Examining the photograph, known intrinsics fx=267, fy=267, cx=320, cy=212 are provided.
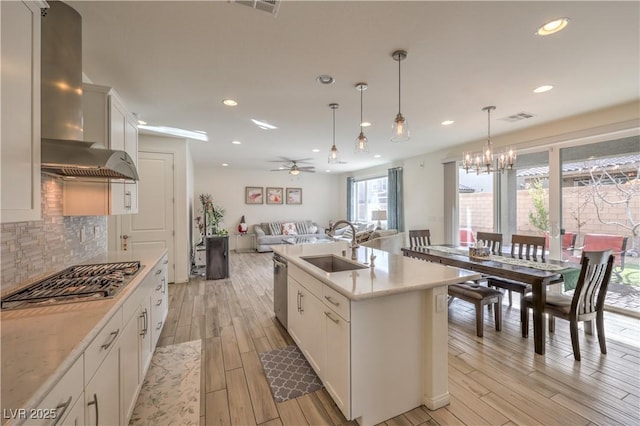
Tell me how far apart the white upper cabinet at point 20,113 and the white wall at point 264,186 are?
6.87m

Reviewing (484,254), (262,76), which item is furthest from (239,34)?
(484,254)

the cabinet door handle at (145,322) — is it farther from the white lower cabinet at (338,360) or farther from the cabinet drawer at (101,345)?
the white lower cabinet at (338,360)

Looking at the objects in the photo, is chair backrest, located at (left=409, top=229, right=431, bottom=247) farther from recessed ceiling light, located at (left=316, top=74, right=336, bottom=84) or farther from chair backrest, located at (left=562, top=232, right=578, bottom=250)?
recessed ceiling light, located at (left=316, top=74, right=336, bottom=84)

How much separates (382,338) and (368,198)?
752 cm

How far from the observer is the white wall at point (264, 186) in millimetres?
8406

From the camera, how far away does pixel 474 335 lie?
2865 mm

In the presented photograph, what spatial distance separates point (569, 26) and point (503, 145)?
312 centimetres

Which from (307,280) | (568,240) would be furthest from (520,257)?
(307,280)

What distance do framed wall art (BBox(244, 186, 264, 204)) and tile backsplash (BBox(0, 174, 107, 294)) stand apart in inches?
241

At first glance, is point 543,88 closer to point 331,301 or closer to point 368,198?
point 331,301

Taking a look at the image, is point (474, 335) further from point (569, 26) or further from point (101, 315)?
point (101, 315)

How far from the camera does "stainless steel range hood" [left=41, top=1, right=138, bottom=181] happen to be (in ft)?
5.09

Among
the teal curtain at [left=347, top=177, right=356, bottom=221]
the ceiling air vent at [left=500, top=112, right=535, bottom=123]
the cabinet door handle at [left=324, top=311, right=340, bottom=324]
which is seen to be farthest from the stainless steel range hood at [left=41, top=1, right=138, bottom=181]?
the teal curtain at [left=347, top=177, right=356, bottom=221]

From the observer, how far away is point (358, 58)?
88.6 inches
